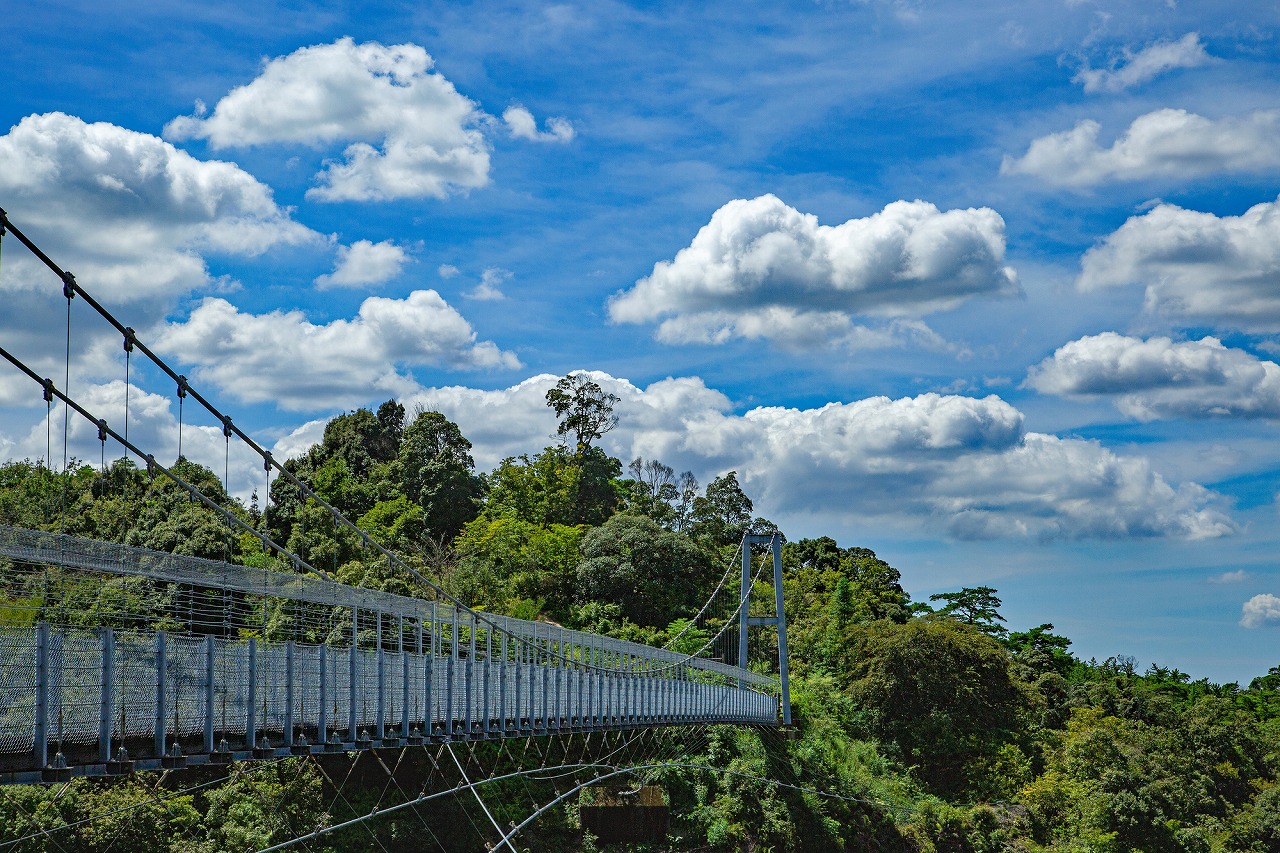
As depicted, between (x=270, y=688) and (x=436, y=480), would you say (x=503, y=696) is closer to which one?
(x=270, y=688)

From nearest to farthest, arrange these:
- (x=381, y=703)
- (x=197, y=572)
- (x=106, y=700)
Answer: (x=106, y=700) < (x=197, y=572) < (x=381, y=703)

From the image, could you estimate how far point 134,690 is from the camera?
9.59 metres

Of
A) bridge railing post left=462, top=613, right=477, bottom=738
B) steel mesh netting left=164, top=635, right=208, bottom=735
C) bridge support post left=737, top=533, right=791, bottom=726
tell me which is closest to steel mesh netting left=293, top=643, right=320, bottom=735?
steel mesh netting left=164, top=635, right=208, bottom=735

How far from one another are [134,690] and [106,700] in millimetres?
501

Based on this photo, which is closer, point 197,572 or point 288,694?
point 288,694

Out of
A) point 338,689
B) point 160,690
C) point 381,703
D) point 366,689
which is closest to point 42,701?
point 160,690

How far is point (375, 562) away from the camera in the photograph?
105 feet

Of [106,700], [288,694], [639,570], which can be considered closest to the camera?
[106,700]

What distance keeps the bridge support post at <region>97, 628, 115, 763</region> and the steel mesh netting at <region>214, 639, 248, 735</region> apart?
140 centimetres

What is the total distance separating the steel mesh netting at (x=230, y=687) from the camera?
34.9ft

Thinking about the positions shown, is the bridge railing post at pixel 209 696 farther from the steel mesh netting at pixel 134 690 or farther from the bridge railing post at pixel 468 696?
the bridge railing post at pixel 468 696

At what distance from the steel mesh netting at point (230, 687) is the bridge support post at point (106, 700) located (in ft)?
4.61

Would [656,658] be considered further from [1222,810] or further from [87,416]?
[87,416]

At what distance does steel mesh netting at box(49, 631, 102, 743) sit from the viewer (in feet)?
29.2
